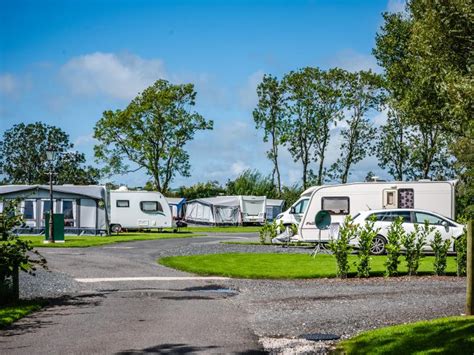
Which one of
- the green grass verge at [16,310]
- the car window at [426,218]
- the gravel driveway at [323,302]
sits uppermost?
the car window at [426,218]

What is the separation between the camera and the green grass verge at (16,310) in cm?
959

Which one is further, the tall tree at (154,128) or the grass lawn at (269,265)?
the tall tree at (154,128)

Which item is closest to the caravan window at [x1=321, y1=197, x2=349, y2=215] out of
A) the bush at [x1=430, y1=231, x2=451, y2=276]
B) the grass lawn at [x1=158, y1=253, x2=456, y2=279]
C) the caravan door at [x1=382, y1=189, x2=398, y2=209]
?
the caravan door at [x1=382, y1=189, x2=398, y2=209]

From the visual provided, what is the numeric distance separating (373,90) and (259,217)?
13.6 metres

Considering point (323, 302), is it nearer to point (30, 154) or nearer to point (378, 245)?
point (378, 245)

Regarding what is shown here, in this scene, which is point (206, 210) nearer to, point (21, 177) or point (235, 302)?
point (21, 177)

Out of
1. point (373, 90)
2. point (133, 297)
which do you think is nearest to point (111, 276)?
point (133, 297)

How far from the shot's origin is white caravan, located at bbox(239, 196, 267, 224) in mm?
55156

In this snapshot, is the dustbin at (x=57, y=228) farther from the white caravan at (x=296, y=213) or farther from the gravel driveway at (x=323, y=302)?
the gravel driveway at (x=323, y=302)

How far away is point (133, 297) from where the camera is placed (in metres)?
12.4

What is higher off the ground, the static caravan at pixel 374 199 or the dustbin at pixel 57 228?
the static caravan at pixel 374 199

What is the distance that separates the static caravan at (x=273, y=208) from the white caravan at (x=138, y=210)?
18017mm

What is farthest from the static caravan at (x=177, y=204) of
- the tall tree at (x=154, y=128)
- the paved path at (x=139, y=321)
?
the paved path at (x=139, y=321)

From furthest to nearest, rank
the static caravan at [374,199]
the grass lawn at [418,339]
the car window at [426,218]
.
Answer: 1. the static caravan at [374,199]
2. the car window at [426,218]
3. the grass lawn at [418,339]
